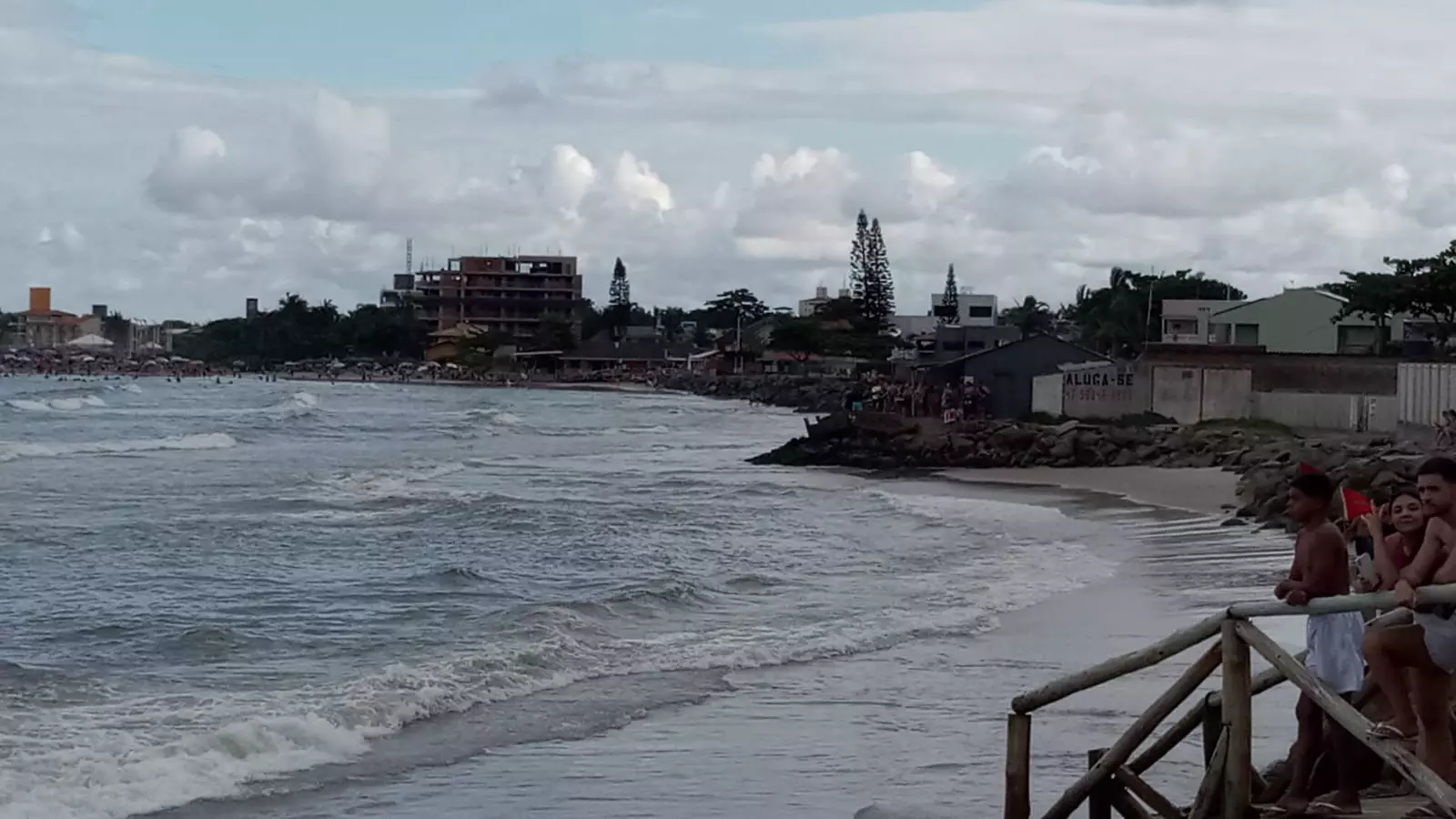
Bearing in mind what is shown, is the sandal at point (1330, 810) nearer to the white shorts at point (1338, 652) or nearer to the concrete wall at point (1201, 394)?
the white shorts at point (1338, 652)

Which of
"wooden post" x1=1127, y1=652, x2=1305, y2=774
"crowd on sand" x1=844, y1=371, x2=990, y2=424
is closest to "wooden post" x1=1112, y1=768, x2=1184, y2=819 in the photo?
"wooden post" x1=1127, y1=652, x2=1305, y2=774

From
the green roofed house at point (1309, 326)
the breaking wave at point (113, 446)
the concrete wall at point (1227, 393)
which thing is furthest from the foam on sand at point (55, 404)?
the concrete wall at point (1227, 393)

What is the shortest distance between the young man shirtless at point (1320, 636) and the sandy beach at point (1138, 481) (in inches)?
806

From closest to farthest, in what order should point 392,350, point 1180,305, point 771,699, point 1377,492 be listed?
point 771,699 → point 1377,492 → point 1180,305 → point 392,350

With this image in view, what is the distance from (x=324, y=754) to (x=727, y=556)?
11628 mm

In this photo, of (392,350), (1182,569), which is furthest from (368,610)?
(392,350)

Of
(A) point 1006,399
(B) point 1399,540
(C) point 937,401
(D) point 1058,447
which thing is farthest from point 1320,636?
(A) point 1006,399

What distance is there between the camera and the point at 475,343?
149125 millimetres

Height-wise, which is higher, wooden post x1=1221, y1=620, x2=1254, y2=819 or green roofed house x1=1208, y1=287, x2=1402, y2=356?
green roofed house x1=1208, y1=287, x2=1402, y2=356

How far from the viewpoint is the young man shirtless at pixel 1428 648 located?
5.84 metres

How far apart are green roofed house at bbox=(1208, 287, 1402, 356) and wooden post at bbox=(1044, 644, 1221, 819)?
2007 inches

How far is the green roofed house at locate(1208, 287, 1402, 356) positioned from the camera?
182ft

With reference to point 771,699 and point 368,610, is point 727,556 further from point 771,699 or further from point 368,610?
point 771,699

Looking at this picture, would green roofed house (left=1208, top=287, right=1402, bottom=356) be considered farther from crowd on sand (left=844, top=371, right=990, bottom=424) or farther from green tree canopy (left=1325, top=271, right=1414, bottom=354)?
crowd on sand (left=844, top=371, right=990, bottom=424)
